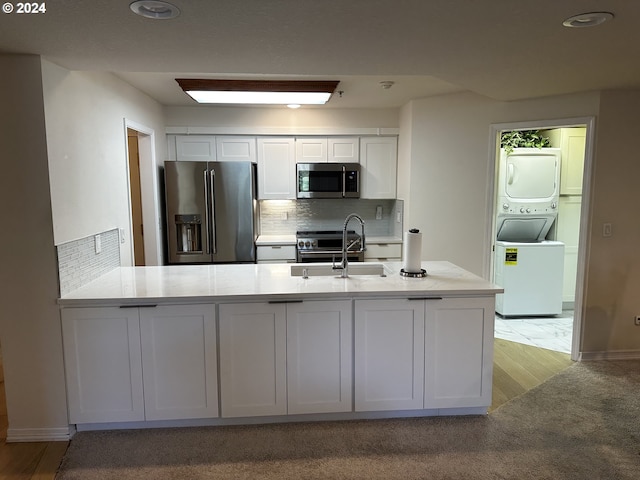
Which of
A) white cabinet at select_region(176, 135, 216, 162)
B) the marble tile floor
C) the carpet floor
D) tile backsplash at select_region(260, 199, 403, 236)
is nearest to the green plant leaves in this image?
tile backsplash at select_region(260, 199, 403, 236)

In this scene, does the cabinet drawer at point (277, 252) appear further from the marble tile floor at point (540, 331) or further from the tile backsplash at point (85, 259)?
the marble tile floor at point (540, 331)

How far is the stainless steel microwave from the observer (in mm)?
4871

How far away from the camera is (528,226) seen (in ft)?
15.3

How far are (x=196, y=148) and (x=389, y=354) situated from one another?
3355mm

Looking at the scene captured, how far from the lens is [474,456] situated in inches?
90.6

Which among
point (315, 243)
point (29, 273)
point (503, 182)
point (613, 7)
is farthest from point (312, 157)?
point (613, 7)

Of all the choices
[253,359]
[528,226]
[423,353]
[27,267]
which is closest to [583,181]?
[528,226]

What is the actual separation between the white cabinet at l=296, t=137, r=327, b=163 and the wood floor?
2733 millimetres

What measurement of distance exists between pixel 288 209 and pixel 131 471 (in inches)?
141

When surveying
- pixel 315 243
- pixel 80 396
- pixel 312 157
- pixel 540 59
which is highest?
pixel 540 59

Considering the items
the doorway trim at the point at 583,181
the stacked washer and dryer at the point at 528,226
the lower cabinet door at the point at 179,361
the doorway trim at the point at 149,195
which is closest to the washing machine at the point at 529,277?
the stacked washer and dryer at the point at 528,226

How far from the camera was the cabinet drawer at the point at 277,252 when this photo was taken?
4777 millimetres

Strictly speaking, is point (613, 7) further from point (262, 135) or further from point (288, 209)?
point (288, 209)

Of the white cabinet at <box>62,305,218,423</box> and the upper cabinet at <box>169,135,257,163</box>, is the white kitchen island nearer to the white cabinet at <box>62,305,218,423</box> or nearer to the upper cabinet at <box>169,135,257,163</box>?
the white cabinet at <box>62,305,218,423</box>
